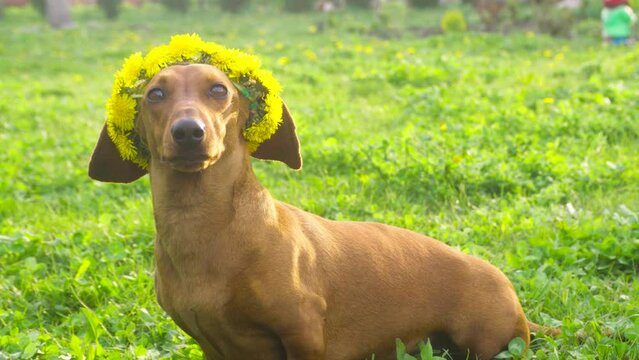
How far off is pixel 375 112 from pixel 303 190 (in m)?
2.62

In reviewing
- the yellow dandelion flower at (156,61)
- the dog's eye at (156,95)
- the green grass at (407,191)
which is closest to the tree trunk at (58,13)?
the green grass at (407,191)

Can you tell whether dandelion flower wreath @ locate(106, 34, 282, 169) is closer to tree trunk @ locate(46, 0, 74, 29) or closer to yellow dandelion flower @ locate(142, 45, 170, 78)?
yellow dandelion flower @ locate(142, 45, 170, 78)

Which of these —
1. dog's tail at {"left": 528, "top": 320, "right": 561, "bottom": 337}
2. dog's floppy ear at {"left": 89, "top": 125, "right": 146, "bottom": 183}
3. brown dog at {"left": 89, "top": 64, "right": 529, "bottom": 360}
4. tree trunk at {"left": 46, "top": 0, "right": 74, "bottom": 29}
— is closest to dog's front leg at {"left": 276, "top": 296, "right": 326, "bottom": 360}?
brown dog at {"left": 89, "top": 64, "right": 529, "bottom": 360}

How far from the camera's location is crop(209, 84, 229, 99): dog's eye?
2.56 m

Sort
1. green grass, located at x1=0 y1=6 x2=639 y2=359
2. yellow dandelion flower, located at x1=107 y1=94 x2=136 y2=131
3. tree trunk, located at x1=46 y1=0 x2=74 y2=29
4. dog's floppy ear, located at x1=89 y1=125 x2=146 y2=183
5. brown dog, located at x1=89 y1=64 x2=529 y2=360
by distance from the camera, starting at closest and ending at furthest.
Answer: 1. brown dog, located at x1=89 y1=64 x2=529 y2=360
2. yellow dandelion flower, located at x1=107 y1=94 x2=136 y2=131
3. dog's floppy ear, located at x1=89 y1=125 x2=146 y2=183
4. green grass, located at x1=0 y1=6 x2=639 y2=359
5. tree trunk, located at x1=46 y1=0 x2=74 y2=29

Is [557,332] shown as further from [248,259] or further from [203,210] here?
[203,210]

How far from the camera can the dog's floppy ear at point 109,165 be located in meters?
2.88

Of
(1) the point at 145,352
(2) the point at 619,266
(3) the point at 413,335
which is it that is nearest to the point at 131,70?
(1) the point at 145,352

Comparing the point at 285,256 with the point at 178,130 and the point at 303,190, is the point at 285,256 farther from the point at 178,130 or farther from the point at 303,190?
the point at 303,190

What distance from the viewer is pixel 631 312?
11.2 ft

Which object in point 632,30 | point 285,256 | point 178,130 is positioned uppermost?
point 178,130

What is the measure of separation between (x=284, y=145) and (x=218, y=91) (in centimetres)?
43

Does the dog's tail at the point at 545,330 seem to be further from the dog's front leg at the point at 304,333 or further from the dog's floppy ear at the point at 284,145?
the dog's floppy ear at the point at 284,145

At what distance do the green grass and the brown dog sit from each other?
67 centimetres
